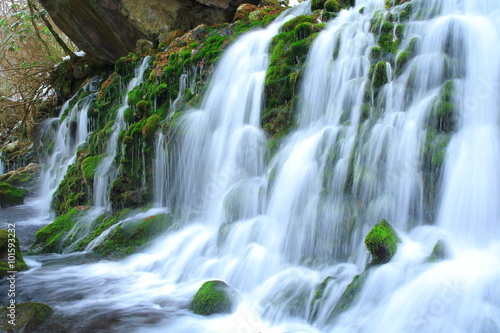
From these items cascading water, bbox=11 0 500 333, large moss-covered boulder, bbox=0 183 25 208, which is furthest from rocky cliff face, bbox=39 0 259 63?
cascading water, bbox=11 0 500 333

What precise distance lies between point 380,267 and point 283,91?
385 centimetres

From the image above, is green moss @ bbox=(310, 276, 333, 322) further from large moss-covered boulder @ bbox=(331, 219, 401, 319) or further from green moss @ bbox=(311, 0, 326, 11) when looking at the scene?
green moss @ bbox=(311, 0, 326, 11)

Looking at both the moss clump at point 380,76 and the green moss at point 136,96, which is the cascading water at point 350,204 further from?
the green moss at point 136,96

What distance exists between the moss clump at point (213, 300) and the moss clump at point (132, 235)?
2378mm

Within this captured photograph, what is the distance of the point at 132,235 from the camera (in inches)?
283

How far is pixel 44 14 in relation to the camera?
50.2 ft

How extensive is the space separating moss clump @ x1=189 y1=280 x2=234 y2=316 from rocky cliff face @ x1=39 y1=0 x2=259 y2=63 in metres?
9.30

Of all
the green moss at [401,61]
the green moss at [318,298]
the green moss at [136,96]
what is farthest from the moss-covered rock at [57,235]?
the green moss at [401,61]

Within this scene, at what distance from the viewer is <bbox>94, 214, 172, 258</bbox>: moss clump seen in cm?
696

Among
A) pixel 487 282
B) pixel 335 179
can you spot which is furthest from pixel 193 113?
pixel 487 282

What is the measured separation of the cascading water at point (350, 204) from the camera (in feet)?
13.5

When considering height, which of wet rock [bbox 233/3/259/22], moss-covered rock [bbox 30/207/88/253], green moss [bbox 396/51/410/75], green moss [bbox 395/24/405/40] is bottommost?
moss-covered rock [bbox 30/207/88/253]

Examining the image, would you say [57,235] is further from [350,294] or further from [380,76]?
[380,76]

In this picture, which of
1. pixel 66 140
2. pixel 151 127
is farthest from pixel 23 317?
pixel 66 140
